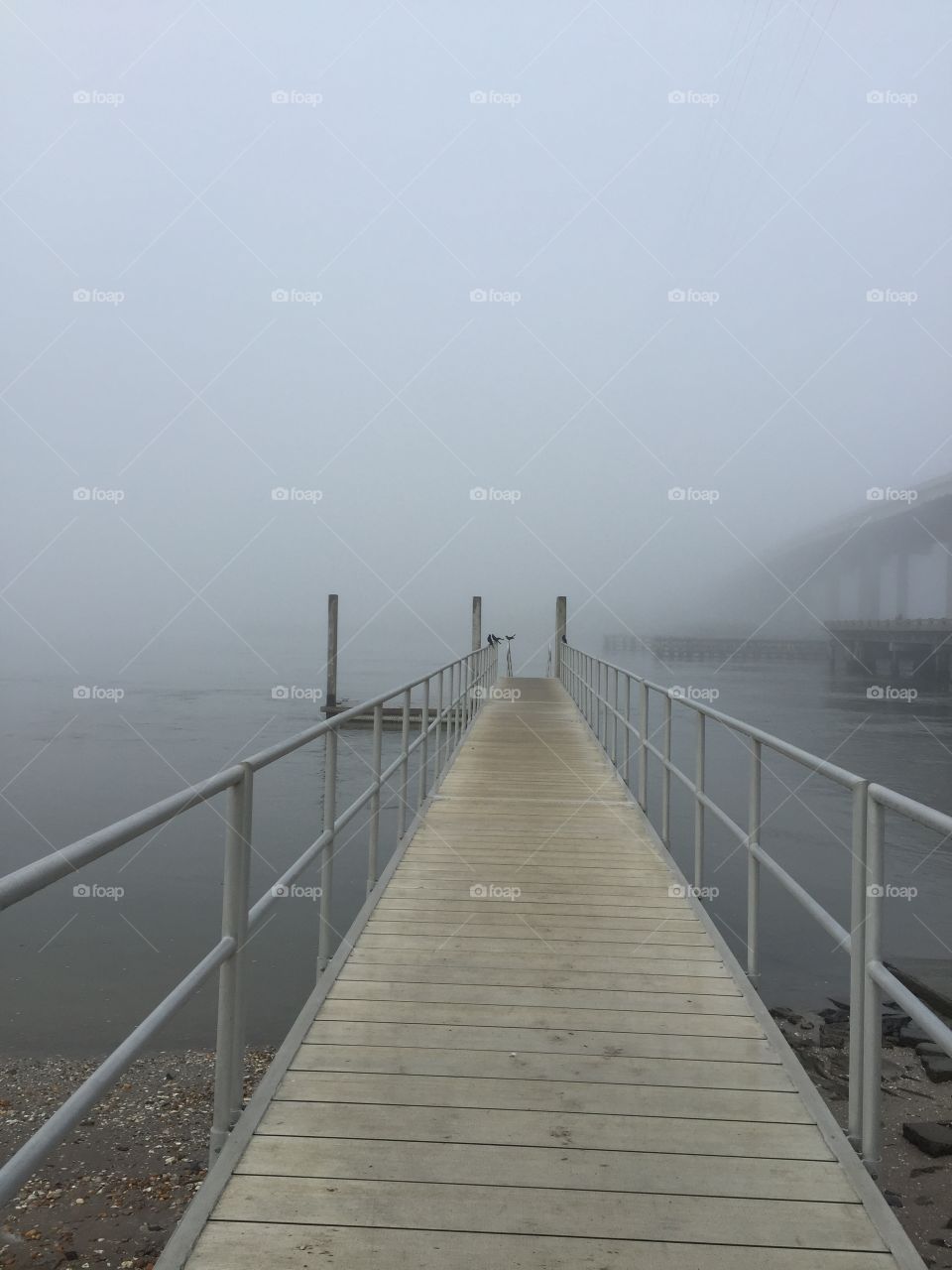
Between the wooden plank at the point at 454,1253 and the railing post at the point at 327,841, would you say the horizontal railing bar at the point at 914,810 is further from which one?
the railing post at the point at 327,841

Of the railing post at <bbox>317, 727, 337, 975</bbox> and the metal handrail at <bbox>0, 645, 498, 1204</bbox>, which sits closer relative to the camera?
the metal handrail at <bbox>0, 645, 498, 1204</bbox>

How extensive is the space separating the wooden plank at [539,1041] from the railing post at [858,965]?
45 centimetres

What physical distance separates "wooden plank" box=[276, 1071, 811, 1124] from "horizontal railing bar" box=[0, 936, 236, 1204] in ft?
2.02

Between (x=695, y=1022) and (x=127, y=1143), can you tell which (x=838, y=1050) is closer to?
(x=695, y=1022)

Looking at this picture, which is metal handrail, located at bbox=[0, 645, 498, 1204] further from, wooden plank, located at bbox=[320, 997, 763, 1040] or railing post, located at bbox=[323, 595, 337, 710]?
railing post, located at bbox=[323, 595, 337, 710]

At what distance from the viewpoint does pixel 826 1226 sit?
71.6 inches

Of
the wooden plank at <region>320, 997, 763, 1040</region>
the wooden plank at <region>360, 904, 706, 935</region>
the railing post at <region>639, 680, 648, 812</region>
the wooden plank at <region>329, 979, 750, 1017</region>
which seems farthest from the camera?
the railing post at <region>639, 680, 648, 812</region>

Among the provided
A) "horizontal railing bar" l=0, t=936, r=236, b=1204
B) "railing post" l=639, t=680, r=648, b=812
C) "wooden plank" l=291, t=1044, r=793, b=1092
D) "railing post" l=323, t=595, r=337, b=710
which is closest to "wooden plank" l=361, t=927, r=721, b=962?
"wooden plank" l=291, t=1044, r=793, b=1092

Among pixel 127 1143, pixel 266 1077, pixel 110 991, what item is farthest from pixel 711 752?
pixel 266 1077

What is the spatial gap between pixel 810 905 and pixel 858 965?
0.42m

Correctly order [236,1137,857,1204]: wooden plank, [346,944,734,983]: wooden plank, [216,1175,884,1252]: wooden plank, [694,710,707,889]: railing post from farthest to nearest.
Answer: [694,710,707,889]: railing post
[346,944,734,983]: wooden plank
[236,1137,857,1204]: wooden plank
[216,1175,884,1252]: wooden plank

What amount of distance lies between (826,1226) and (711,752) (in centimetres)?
2430

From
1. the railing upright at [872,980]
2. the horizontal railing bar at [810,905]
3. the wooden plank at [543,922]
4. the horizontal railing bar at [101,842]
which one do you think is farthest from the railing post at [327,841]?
the railing upright at [872,980]

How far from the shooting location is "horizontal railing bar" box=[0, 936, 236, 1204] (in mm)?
1220
